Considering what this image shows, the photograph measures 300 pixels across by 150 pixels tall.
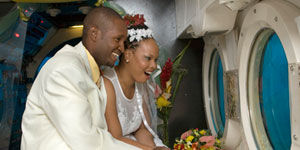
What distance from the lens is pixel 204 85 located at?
11.1 feet

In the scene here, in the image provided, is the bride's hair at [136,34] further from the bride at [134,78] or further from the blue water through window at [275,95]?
the blue water through window at [275,95]

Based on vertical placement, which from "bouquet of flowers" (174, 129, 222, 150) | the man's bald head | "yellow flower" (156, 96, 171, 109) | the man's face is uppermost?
the man's bald head

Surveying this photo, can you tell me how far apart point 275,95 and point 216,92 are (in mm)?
1535

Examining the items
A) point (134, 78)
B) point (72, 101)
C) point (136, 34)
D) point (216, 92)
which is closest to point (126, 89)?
point (134, 78)

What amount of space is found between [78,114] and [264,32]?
4.03ft

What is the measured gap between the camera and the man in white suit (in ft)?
3.64

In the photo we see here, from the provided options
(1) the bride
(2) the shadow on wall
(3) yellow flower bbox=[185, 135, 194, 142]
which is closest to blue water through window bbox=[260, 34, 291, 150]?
(3) yellow flower bbox=[185, 135, 194, 142]

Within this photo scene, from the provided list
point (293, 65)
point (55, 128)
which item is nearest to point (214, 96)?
point (293, 65)

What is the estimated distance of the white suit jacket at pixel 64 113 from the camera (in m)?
1.10

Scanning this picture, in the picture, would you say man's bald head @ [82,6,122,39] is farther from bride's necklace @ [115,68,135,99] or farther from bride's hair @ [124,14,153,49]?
bride's necklace @ [115,68,135,99]

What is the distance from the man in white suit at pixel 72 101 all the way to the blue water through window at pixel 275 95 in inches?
35.7

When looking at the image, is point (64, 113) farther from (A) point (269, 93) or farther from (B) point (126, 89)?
(A) point (269, 93)

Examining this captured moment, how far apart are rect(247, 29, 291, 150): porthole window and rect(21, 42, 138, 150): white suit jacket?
3.04 feet

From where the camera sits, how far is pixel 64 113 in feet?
3.58
